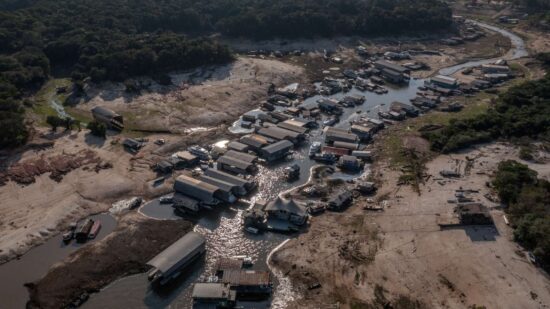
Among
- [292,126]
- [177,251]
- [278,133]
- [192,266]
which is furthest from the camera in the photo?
[292,126]

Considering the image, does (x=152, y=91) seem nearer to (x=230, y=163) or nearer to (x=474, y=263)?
(x=230, y=163)

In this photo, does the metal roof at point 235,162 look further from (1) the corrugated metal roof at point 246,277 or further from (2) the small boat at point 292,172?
(1) the corrugated metal roof at point 246,277

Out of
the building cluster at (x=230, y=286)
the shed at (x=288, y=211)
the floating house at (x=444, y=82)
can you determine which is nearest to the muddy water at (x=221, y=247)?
the building cluster at (x=230, y=286)

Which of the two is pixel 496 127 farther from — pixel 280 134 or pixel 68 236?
pixel 68 236

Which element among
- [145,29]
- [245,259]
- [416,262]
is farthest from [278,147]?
[145,29]

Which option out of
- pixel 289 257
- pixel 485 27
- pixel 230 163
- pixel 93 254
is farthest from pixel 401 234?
pixel 485 27

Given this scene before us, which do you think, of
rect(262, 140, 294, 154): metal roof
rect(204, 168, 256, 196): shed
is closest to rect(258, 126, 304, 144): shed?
rect(262, 140, 294, 154): metal roof
